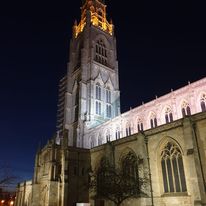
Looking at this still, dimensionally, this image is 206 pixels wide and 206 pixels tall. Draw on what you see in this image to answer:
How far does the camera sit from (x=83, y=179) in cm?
3566

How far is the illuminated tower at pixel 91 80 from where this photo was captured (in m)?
58.2

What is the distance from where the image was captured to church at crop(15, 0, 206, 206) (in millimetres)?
23859

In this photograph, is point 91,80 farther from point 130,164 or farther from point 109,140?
point 130,164

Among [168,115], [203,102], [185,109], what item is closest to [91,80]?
[168,115]

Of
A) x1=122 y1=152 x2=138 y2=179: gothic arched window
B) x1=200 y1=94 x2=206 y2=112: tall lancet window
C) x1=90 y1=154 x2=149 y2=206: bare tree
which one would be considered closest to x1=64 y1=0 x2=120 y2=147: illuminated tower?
x1=122 y1=152 x2=138 y2=179: gothic arched window

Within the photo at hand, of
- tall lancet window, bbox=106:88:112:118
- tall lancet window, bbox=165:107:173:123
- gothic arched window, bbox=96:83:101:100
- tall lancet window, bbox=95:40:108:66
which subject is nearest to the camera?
tall lancet window, bbox=165:107:173:123

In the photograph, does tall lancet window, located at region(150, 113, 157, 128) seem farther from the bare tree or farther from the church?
the bare tree

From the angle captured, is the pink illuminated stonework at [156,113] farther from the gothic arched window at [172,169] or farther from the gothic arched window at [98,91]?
the gothic arched window at [98,91]

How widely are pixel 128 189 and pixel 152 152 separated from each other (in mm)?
5567

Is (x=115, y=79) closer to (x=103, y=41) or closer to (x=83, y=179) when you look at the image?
(x=103, y=41)

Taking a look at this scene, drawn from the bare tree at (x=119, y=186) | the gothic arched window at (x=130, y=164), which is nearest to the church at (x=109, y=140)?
the gothic arched window at (x=130, y=164)

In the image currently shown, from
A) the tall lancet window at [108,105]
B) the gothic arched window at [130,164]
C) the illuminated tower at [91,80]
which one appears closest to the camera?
the gothic arched window at [130,164]

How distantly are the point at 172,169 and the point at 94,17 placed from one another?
63.4 m

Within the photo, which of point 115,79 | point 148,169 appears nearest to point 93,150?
point 148,169
